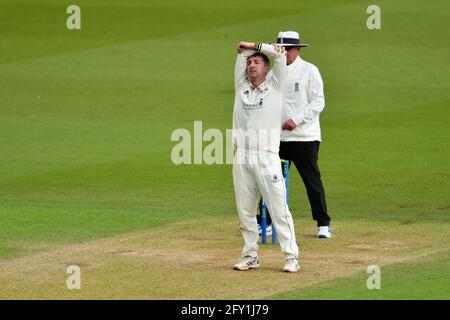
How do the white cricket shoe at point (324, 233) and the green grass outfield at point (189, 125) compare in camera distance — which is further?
the white cricket shoe at point (324, 233)

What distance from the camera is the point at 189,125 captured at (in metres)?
21.1

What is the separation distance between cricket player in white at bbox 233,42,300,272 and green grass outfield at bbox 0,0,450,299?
1.85 ft

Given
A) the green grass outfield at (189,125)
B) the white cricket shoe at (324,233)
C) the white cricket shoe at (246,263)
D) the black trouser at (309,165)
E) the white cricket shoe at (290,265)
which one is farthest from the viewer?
the black trouser at (309,165)

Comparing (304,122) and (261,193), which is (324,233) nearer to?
(304,122)

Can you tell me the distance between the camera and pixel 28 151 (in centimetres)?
1927

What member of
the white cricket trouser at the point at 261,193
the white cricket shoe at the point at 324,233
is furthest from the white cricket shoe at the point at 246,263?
the white cricket shoe at the point at 324,233

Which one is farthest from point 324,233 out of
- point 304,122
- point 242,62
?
point 242,62

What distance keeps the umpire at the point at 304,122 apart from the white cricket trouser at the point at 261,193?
1962 mm

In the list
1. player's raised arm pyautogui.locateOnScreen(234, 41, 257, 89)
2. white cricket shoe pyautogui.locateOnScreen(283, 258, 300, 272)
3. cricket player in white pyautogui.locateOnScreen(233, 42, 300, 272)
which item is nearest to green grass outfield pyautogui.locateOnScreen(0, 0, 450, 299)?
white cricket shoe pyautogui.locateOnScreen(283, 258, 300, 272)

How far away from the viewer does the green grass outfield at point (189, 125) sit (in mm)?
13305

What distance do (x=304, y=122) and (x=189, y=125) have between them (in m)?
7.75

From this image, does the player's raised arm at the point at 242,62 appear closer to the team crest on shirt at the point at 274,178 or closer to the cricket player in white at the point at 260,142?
the cricket player in white at the point at 260,142
